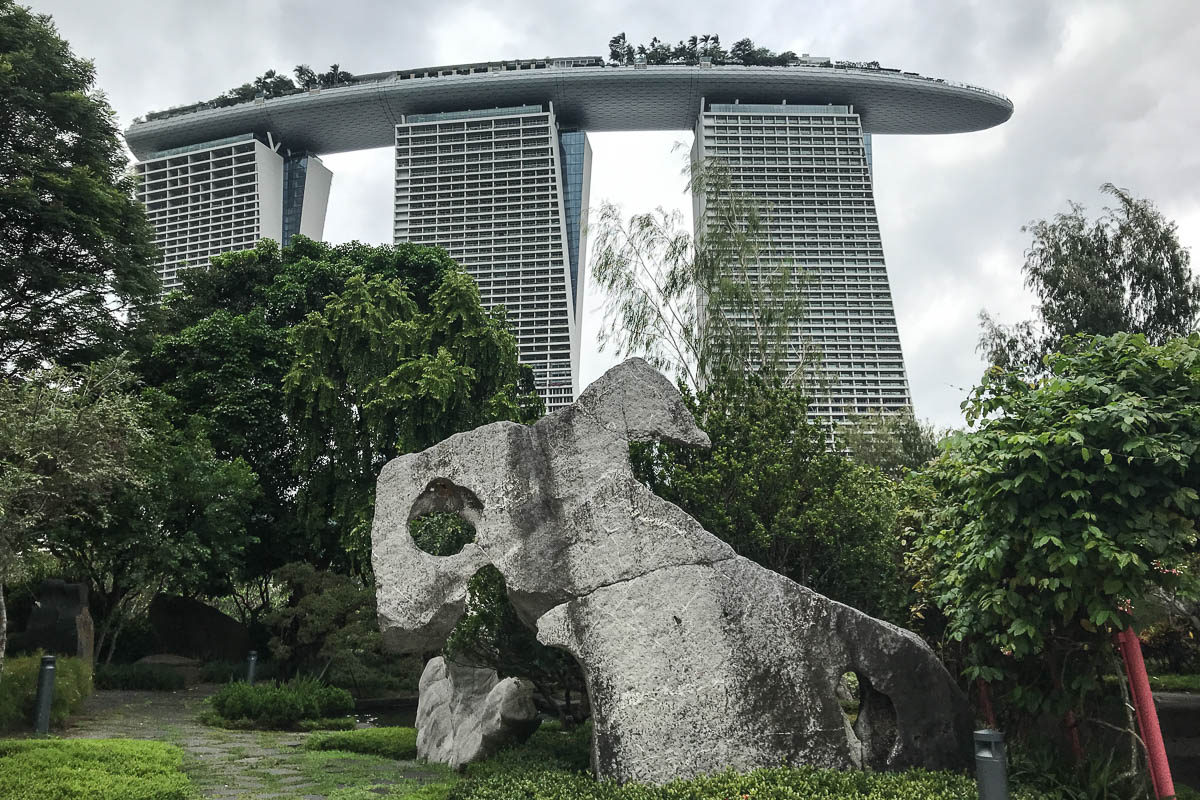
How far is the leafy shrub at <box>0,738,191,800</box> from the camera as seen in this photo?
6.14 m

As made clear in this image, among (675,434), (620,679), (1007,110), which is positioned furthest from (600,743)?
(1007,110)

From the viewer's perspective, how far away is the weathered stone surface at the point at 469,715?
8.30m

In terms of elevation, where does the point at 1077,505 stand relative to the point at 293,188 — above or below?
below

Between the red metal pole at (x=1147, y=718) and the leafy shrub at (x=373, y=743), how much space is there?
272 inches

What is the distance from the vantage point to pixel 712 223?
17.0 meters

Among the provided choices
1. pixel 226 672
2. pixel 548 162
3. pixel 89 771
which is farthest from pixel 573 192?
pixel 89 771

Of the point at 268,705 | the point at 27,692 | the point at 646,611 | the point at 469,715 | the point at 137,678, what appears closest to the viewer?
the point at 646,611

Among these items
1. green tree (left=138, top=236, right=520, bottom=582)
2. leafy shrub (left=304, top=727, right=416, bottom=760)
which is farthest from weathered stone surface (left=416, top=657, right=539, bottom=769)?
green tree (left=138, top=236, right=520, bottom=582)

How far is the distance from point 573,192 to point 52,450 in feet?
99.8

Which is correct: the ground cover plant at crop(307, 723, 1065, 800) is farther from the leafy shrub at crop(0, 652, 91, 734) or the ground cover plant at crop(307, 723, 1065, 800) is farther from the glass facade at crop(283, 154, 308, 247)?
the glass facade at crop(283, 154, 308, 247)

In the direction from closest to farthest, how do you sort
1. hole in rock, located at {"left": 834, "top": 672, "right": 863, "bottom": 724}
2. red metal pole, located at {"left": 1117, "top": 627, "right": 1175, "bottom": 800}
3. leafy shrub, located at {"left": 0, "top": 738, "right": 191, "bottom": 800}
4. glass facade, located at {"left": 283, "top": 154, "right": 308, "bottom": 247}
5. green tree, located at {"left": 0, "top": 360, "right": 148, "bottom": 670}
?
red metal pole, located at {"left": 1117, "top": 627, "right": 1175, "bottom": 800}, leafy shrub, located at {"left": 0, "top": 738, "right": 191, "bottom": 800}, hole in rock, located at {"left": 834, "top": 672, "right": 863, "bottom": 724}, green tree, located at {"left": 0, "top": 360, "right": 148, "bottom": 670}, glass facade, located at {"left": 283, "top": 154, "right": 308, "bottom": 247}

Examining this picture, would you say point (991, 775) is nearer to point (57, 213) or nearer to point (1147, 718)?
point (1147, 718)

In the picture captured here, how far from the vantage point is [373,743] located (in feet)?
33.2

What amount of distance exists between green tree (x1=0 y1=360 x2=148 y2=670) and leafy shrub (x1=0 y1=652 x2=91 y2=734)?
3.12ft
